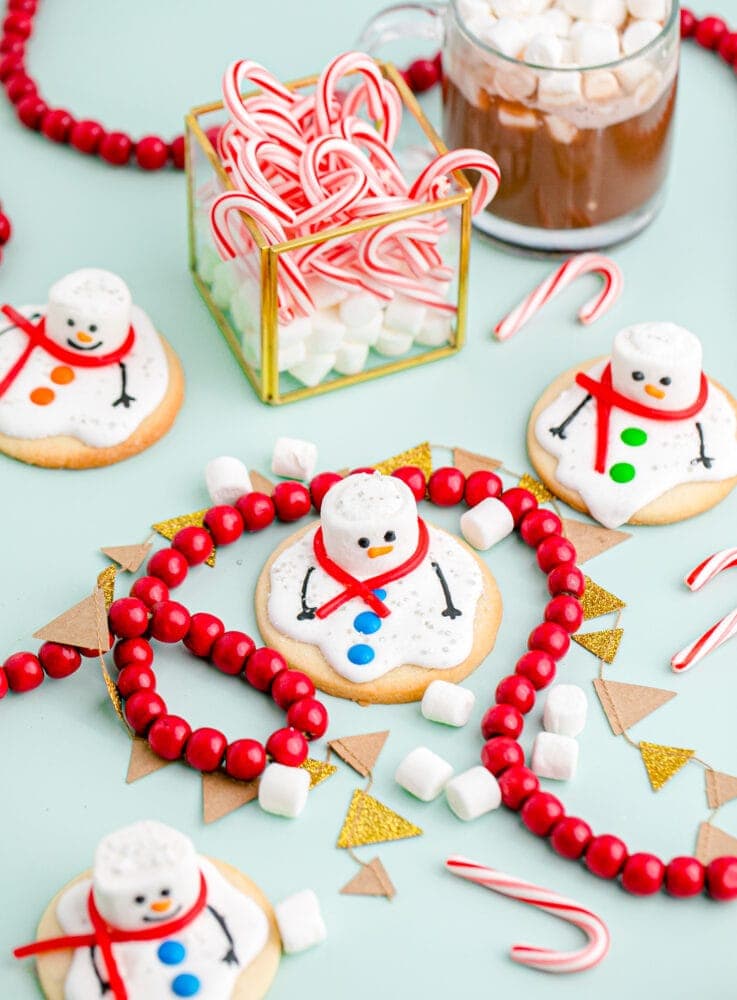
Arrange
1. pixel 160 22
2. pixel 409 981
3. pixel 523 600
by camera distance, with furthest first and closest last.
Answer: pixel 160 22, pixel 523 600, pixel 409 981

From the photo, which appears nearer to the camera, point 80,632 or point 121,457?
point 80,632

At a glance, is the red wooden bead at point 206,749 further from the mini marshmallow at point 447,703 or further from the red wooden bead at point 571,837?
the red wooden bead at point 571,837

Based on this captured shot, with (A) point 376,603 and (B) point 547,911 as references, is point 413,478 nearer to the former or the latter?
(A) point 376,603

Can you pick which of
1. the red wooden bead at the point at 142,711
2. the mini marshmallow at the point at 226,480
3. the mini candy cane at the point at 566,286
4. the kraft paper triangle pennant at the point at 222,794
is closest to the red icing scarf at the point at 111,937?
the kraft paper triangle pennant at the point at 222,794

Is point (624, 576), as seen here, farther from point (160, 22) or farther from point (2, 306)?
point (160, 22)

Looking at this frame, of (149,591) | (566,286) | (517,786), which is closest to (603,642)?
(517,786)

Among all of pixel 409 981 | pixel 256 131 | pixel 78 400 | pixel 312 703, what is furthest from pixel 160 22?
pixel 409 981
